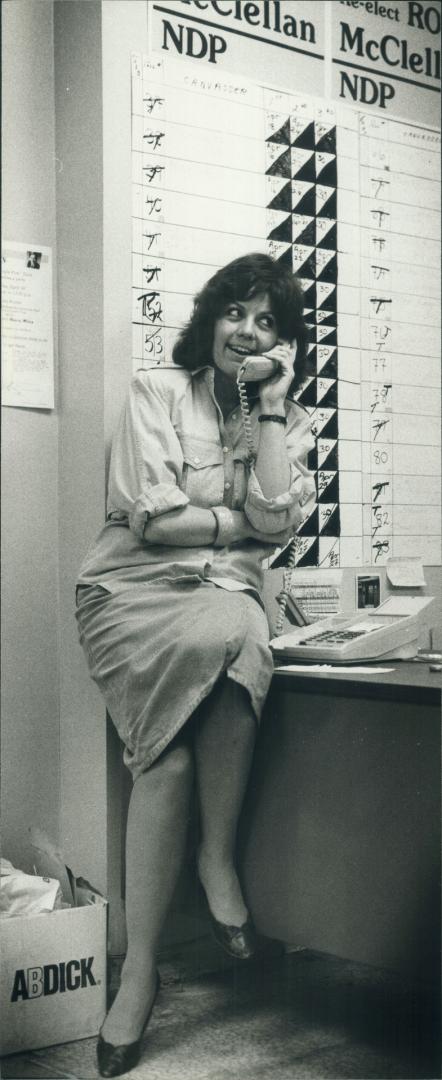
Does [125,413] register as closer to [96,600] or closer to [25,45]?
[96,600]

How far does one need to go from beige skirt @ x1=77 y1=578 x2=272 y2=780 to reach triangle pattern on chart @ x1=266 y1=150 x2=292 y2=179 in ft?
2.69

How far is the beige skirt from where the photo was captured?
167 cm

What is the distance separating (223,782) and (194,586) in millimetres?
335

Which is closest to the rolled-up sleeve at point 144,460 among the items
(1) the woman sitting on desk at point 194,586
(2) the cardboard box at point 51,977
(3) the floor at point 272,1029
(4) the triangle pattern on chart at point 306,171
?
(1) the woman sitting on desk at point 194,586

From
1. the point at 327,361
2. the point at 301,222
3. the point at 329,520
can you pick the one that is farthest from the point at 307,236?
the point at 329,520

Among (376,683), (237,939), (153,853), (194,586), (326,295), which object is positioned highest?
(326,295)

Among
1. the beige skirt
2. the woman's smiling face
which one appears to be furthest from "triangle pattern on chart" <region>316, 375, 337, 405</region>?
the beige skirt

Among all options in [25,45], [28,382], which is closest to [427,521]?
[28,382]

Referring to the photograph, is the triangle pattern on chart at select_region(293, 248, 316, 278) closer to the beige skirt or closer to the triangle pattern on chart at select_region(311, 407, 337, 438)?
the triangle pattern on chart at select_region(311, 407, 337, 438)

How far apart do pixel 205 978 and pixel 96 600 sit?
67cm

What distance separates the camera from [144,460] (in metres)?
1.83

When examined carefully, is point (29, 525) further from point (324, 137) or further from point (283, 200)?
point (324, 137)

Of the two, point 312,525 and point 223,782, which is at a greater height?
point 312,525

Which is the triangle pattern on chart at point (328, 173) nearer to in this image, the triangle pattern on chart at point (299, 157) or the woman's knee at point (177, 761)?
the triangle pattern on chart at point (299, 157)
